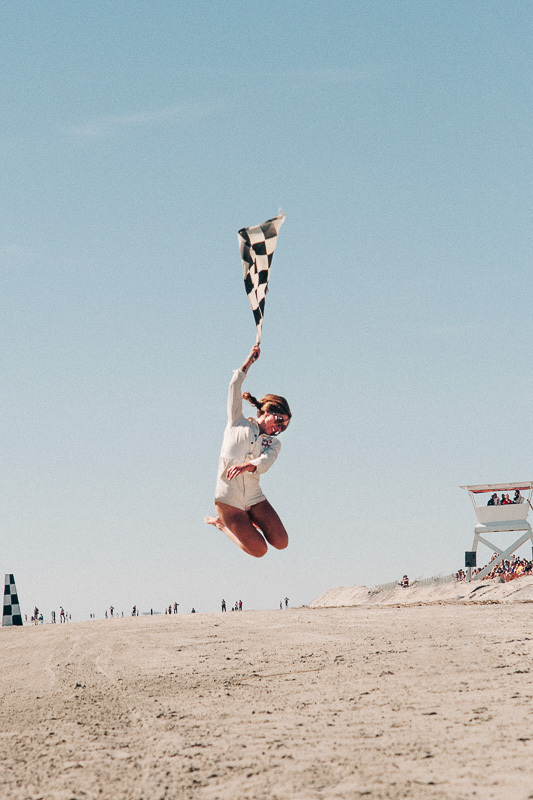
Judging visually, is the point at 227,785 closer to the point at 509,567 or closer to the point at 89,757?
the point at 89,757

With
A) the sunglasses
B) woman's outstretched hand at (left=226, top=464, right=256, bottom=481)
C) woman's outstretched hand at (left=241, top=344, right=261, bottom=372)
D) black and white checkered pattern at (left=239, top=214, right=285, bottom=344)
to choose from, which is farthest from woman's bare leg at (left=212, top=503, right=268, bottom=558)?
black and white checkered pattern at (left=239, top=214, right=285, bottom=344)

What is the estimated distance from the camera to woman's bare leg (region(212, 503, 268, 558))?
7797mm

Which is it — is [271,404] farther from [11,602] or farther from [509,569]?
[509,569]

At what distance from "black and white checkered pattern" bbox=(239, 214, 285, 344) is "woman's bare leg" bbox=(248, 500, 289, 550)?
1524 mm

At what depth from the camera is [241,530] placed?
7805 mm

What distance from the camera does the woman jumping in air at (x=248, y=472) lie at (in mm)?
7820

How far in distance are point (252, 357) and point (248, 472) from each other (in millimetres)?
1022

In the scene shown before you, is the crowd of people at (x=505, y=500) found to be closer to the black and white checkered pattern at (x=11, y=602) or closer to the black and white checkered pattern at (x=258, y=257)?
the black and white checkered pattern at (x=11, y=602)

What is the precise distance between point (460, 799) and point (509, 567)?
3823 centimetres

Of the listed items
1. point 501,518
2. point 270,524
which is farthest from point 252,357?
point 501,518

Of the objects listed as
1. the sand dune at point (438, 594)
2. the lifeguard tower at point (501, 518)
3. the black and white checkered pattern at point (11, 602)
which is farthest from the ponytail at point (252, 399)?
the lifeguard tower at point (501, 518)

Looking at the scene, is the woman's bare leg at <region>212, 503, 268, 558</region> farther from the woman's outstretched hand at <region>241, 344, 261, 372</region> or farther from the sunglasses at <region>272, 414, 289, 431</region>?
the woman's outstretched hand at <region>241, 344, 261, 372</region>

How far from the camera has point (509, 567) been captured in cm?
4106

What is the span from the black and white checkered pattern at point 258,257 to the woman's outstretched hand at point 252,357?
0.21 ft
